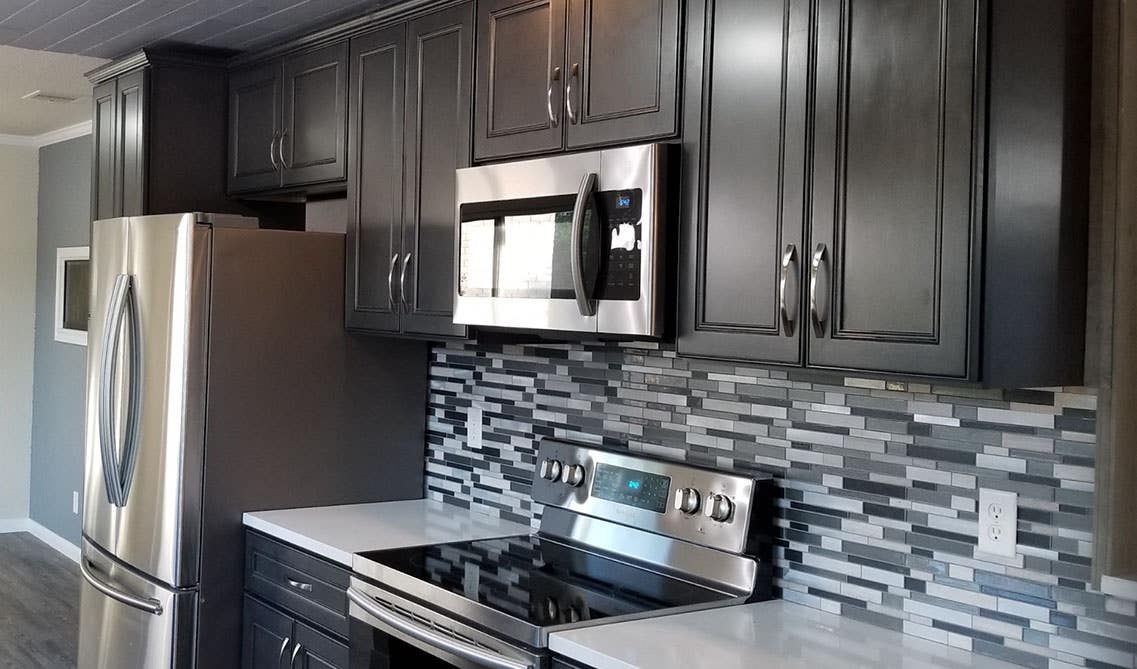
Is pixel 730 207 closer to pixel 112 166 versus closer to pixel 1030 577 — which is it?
pixel 1030 577

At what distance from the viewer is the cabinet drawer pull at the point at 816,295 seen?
6.34ft

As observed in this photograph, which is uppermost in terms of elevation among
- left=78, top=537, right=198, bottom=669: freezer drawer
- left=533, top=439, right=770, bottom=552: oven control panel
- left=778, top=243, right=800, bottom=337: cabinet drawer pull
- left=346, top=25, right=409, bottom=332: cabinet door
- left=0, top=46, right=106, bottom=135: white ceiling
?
left=0, top=46, right=106, bottom=135: white ceiling

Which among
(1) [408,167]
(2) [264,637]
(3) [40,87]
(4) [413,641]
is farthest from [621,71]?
(3) [40,87]

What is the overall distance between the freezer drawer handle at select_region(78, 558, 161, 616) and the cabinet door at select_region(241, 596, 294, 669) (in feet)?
0.87

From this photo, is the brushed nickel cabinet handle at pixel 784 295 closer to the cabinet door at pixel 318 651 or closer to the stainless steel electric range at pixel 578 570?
the stainless steel electric range at pixel 578 570

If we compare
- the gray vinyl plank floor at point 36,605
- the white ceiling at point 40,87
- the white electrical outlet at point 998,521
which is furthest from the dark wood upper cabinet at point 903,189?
the gray vinyl plank floor at point 36,605

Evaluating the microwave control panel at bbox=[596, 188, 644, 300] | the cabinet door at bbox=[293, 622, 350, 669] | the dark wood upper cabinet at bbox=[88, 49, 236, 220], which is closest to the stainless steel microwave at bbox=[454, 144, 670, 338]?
the microwave control panel at bbox=[596, 188, 644, 300]

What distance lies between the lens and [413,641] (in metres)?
2.43

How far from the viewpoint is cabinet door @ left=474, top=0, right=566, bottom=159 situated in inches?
101

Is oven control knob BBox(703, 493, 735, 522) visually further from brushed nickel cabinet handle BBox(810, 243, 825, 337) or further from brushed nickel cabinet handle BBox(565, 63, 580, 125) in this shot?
brushed nickel cabinet handle BBox(565, 63, 580, 125)

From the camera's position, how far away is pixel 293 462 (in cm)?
334

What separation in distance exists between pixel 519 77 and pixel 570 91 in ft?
0.78

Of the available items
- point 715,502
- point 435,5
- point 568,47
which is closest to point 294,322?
point 435,5

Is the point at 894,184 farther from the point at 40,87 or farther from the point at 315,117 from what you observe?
the point at 40,87
